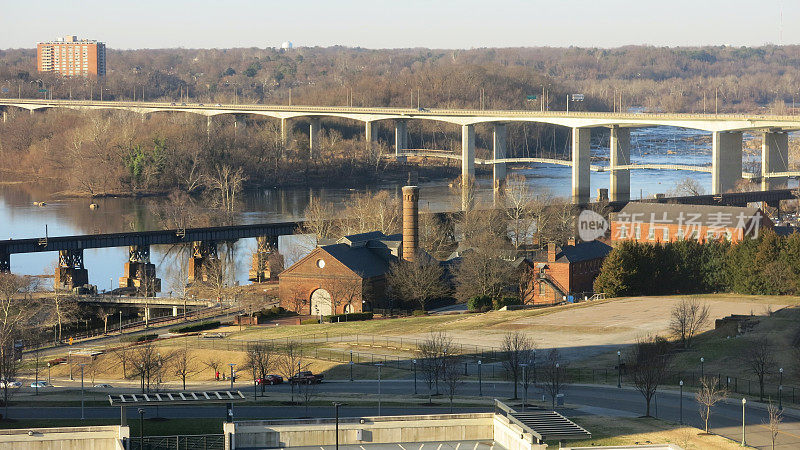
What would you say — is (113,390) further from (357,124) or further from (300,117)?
(357,124)

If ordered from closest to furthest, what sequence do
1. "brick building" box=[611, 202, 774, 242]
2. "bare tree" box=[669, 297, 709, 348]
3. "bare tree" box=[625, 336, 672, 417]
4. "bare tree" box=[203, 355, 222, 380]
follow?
"bare tree" box=[625, 336, 672, 417], "bare tree" box=[203, 355, 222, 380], "bare tree" box=[669, 297, 709, 348], "brick building" box=[611, 202, 774, 242]

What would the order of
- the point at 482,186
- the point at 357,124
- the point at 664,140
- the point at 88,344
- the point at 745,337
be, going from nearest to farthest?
the point at 745,337
the point at 88,344
the point at 482,186
the point at 357,124
the point at 664,140

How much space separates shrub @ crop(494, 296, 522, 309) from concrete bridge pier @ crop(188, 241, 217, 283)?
21699mm

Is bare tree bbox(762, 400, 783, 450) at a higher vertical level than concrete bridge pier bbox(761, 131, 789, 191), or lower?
lower

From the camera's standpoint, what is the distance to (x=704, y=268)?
200 feet

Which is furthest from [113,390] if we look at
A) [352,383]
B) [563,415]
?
[563,415]

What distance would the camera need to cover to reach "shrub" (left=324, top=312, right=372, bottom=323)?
56938mm

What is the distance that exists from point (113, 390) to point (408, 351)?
37.4 ft

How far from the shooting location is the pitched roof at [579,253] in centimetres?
6278

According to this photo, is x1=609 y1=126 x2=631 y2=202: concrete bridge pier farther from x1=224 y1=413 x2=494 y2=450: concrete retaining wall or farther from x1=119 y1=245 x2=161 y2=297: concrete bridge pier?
x1=224 y1=413 x2=494 y2=450: concrete retaining wall

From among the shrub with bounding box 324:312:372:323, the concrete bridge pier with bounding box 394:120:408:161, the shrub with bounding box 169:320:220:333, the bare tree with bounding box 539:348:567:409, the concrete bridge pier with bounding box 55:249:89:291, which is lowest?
the shrub with bounding box 169:320:220:333

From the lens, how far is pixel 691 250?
61656 mm

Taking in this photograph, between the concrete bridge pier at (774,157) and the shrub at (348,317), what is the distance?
62061 millimetres

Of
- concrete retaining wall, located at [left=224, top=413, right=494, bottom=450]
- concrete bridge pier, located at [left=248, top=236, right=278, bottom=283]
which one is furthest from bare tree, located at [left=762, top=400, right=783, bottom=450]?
concrete bridge pier, located at [left=248, top=236, right=278, bottom=283]
